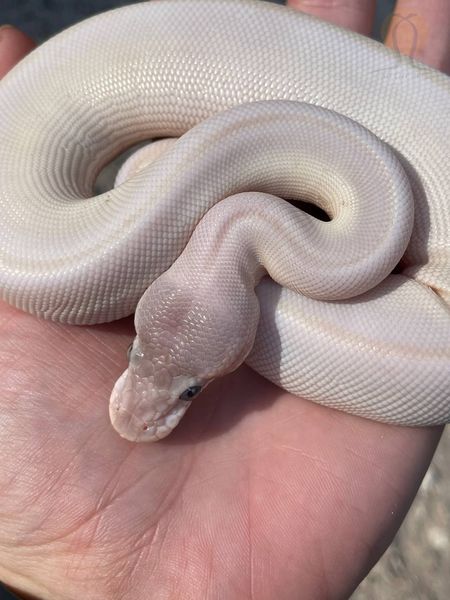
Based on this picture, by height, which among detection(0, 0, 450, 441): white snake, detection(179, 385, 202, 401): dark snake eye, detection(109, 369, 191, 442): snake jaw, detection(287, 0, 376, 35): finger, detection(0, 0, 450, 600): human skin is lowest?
detection(0, 0, 450, 600): human skin

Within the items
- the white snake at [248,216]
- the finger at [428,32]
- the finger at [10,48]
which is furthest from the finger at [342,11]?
the finger at [10,48]

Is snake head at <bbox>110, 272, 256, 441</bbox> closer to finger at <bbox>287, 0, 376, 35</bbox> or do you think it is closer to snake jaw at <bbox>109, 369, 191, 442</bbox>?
snake jaw at <bbox>109, 369, 191, 442</bbox>

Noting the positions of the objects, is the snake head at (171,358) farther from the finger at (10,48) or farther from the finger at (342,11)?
the finger at (342,11)

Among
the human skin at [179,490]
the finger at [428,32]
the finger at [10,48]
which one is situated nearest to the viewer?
the human skin at [179,490]

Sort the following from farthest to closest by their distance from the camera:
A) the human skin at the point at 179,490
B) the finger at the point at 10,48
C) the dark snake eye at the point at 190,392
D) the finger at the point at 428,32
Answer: the finger at the point at 428,32
the finger at the point at 10,48
the dark snake eye at the point at 190,392
the human skin at the point at 179,490

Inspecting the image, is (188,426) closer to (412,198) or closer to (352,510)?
(352,510)

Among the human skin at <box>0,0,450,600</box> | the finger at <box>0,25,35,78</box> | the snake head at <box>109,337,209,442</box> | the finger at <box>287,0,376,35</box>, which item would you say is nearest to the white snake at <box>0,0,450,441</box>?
the snake head at <box>109,337,209,442</box>

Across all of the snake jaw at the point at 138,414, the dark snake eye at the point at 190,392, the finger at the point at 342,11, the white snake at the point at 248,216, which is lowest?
the snake jaw at the point at 138,414

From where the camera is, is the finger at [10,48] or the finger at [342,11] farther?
the finger at [342,11]
